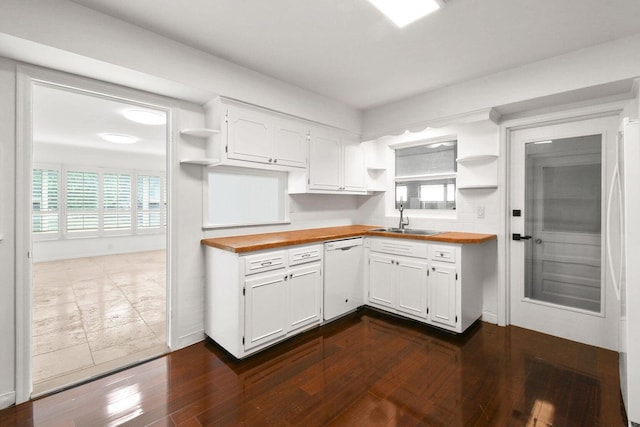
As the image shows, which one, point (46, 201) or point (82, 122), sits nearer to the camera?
point (82, 122)

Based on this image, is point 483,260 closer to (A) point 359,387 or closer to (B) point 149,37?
(A) point 359,387

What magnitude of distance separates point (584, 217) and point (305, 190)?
2.72 meters

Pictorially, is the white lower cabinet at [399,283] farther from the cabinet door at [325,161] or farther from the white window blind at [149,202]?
the white window blind at [149,202]

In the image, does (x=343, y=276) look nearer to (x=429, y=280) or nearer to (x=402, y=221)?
(x=429, y=280)

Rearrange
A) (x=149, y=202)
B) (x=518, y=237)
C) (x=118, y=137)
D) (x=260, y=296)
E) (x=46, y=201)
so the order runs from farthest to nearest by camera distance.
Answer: (x=149, y=202)
(x=46, y=201)
(x=118, y=137)
(x=518, y=237)
(x=260, y=296)

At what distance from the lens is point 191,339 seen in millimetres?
2738

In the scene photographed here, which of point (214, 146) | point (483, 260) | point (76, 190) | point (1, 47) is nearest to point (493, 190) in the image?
point (483, 260)

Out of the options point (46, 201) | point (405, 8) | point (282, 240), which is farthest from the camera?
point (46, 201)

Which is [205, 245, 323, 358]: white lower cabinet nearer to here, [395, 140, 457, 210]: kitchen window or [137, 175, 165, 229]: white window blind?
[395, 140, 457, 210]: kitchen window

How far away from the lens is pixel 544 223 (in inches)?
117

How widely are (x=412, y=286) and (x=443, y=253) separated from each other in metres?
0.50

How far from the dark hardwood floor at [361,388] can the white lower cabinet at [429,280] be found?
11.0 inches

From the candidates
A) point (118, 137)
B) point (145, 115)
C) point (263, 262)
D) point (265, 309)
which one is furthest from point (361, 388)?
point (118, 137)

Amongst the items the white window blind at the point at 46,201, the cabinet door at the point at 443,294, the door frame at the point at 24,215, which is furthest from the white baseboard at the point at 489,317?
the white window blind at the point at 46,201
